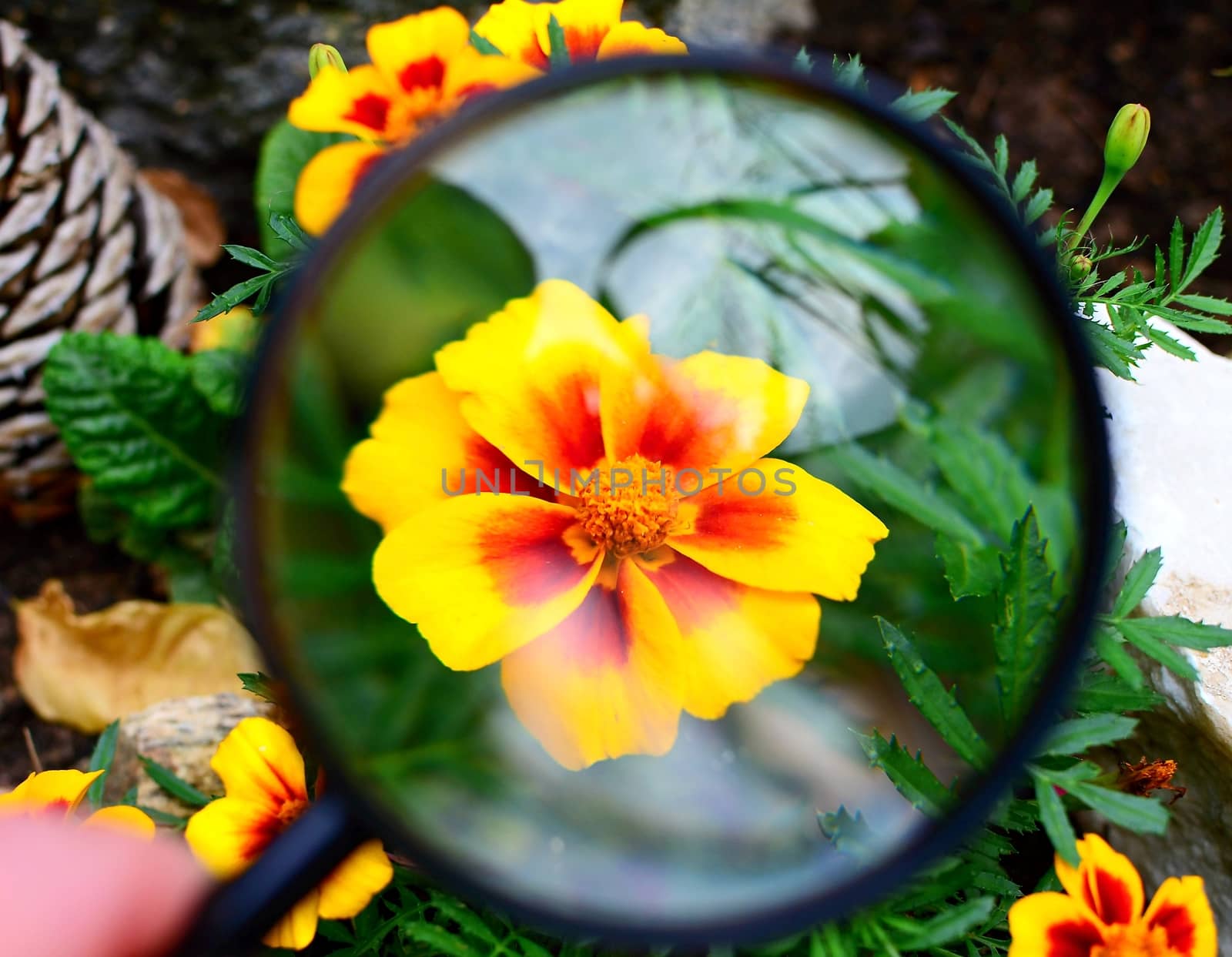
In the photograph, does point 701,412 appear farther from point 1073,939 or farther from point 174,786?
point 174,786

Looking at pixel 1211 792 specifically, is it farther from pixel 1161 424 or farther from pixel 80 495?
pixel 80 495

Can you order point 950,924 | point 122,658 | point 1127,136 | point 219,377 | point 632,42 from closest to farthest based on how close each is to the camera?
point 950,924, point 632,42, point 1127,136, point 219,377, point 122,658

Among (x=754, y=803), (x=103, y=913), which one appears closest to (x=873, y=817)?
→ (x=754, y=803)

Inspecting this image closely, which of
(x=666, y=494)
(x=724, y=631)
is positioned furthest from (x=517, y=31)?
(x=724, y=631)

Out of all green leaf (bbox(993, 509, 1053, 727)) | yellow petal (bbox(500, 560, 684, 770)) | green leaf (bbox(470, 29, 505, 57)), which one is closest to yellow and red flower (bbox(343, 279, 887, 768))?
yellow petal (bbox(500, 560, 684, 770))

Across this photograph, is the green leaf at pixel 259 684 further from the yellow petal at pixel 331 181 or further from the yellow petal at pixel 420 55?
the yellow petal at pixel 420 55

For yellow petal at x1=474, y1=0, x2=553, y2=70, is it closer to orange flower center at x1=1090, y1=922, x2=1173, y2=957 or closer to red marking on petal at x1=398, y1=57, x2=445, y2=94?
red marking on petal at x1=398, y1=57, x2=445, y2=94
